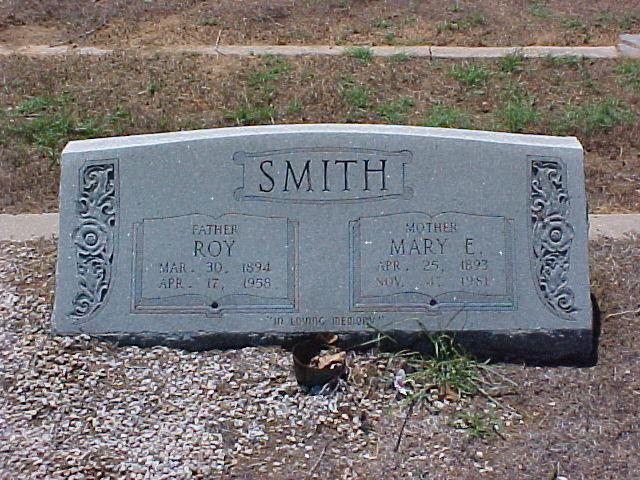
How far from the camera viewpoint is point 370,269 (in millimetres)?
4023

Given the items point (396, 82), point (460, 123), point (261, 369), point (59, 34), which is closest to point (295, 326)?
point (261, 369)

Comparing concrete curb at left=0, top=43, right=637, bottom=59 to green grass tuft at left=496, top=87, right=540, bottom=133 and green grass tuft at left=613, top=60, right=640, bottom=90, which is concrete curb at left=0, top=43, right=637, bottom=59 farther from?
green grass tuft at left=496, top=87, right=540, bottom=133

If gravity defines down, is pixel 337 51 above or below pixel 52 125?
above

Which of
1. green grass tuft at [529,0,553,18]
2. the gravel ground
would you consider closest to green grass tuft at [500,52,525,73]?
green grass tuft at [529,0,553,18]

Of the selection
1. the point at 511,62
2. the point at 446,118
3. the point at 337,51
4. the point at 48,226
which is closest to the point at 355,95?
the point at 446,118

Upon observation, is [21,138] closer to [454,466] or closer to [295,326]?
[295,326]

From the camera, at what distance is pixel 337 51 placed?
7.21 metres

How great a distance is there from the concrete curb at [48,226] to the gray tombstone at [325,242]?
876 mm

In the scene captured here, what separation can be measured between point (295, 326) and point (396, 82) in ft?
10.3

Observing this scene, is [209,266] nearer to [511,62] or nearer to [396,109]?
[396,109]

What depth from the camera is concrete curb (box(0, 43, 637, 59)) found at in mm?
7152

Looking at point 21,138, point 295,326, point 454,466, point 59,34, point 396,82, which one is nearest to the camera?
point 454,466

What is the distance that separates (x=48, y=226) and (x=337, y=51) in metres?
3.07

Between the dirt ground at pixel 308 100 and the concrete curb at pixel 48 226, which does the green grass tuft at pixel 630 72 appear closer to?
the dirt ground at pixel 308 100
